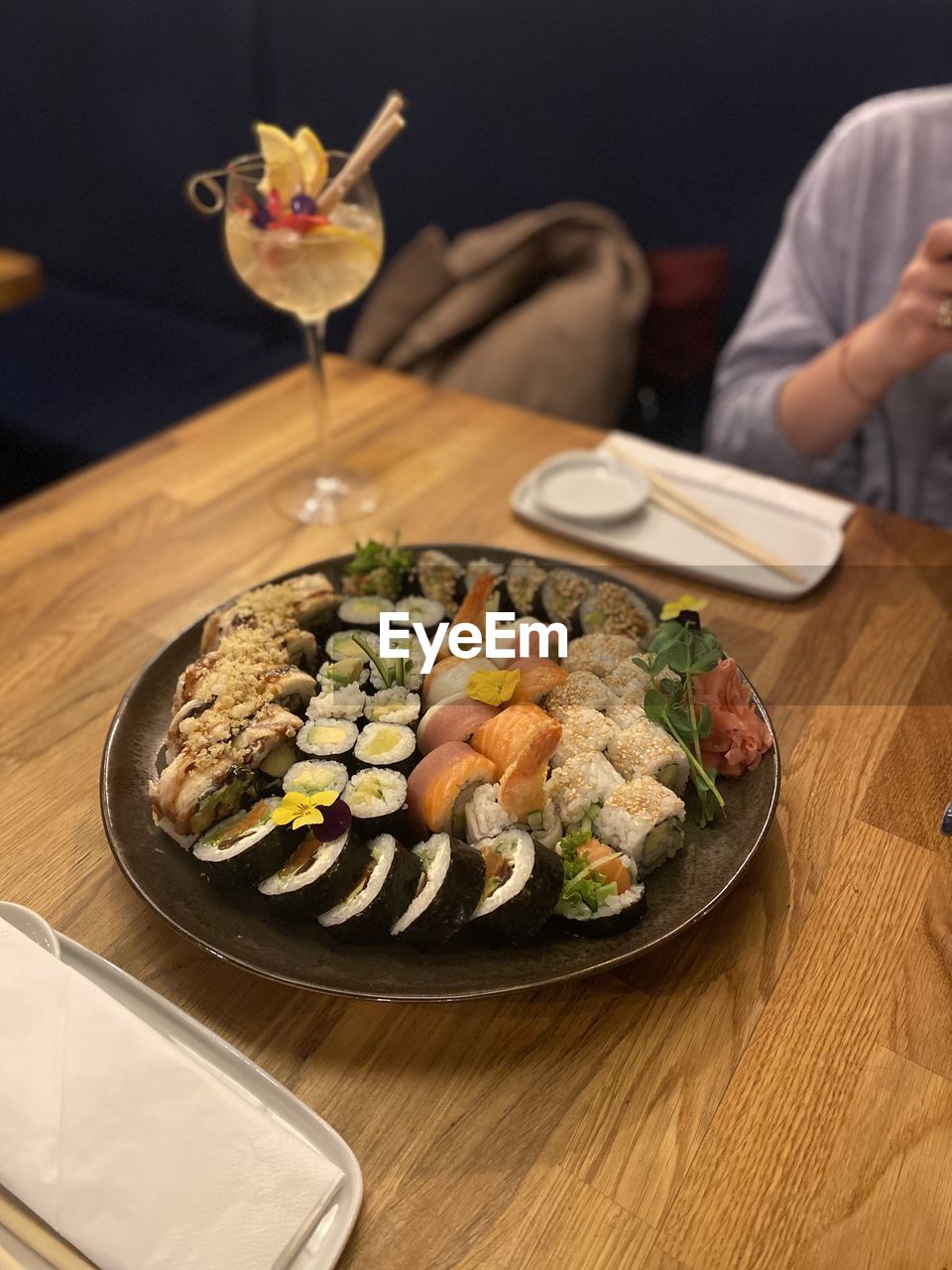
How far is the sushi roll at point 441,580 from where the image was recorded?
1221 millimetres

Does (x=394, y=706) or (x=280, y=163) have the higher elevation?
(x=280, y=163)

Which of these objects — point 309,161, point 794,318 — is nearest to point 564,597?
point 309,161

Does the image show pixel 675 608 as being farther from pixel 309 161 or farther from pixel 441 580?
pixel 309 161

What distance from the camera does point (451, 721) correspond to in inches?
38.9

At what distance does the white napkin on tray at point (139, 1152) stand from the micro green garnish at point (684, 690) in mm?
472

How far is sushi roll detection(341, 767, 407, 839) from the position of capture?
2.93 feet

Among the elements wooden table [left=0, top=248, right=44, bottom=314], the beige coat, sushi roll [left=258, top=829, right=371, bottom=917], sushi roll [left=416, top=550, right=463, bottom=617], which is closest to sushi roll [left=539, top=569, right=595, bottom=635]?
sushi roll [left=416, top=550, right=463, bottom=617]

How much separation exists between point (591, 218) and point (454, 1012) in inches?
85.6

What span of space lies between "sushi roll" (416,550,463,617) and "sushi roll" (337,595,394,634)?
0.18ft

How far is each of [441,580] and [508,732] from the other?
341mm

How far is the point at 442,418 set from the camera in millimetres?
1828

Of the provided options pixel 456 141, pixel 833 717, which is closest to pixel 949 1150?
pixel 833 717

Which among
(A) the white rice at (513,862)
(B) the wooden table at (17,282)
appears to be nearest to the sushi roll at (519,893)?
(A) the white rice at (513,862)

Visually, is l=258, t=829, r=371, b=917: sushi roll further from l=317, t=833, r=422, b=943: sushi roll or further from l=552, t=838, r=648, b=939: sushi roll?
l=552, t=838, r=648, b=939: sushi roll
